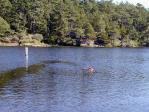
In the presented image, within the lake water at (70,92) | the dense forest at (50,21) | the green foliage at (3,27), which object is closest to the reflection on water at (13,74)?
the lake water at (70,92)

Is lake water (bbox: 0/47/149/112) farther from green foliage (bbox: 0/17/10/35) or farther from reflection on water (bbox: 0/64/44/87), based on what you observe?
green foliage (bbox: 0/17/10/35)

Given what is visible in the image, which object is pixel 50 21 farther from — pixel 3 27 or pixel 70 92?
pixel 70 92

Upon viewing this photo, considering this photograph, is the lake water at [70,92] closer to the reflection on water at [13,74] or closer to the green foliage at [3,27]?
the reflection on water at [13,74]

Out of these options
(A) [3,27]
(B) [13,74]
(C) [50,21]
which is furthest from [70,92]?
(C) [50,21]

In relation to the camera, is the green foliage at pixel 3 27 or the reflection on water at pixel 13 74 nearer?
the reflection on water at pixel 13 74

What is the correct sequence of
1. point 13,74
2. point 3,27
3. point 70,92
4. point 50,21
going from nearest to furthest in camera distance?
point 70,92 < point 13,74 < point 3,27 < point 50,21

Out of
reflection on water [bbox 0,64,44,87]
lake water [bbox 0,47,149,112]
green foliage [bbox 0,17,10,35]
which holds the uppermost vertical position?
green foliage [bbox 0,17,10,35]

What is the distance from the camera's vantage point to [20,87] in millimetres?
48844

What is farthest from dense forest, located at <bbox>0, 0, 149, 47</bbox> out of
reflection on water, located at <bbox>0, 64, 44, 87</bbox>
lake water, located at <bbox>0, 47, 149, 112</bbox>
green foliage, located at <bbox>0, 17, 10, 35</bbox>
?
lake water, located at <bbox>0, 47, 149, 112</bbox>

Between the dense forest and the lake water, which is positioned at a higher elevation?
the dense forest

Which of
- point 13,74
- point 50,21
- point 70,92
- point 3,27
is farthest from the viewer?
point 50,21

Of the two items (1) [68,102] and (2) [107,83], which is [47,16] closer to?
(2) [107,83]

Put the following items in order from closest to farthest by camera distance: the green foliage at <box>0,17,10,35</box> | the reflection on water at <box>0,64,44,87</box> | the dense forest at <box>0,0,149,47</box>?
the reflection on water at <box>0,64,44,87</box>
the green foliage at <box>0,17,10,35</box>
the dense forest at <box>0,0,149,47</box>

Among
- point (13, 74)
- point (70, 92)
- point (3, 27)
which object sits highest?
point (3, 27)
